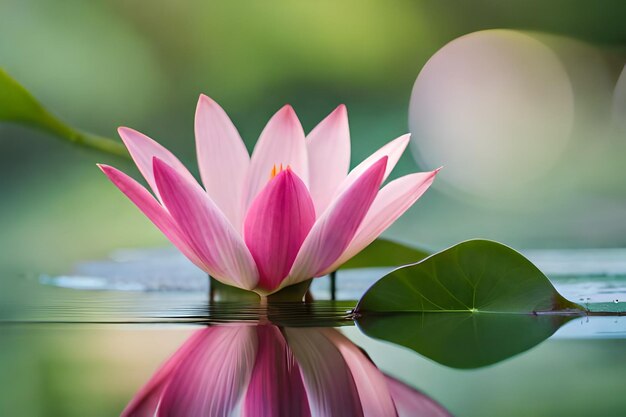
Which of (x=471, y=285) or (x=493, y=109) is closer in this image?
(x=471, y=285)

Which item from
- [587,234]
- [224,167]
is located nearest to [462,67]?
[587,234]

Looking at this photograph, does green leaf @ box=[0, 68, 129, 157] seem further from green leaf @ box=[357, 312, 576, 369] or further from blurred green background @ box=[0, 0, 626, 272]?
blurred green background @ box=[0, 0, 626, 272]

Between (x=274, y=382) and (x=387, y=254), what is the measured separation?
0.24 meters

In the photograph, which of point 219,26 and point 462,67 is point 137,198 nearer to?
point 219,26

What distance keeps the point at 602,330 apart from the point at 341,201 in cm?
11

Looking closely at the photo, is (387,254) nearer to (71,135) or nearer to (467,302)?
(467,302)

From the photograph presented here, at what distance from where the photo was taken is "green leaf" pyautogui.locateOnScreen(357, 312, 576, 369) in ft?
0.71

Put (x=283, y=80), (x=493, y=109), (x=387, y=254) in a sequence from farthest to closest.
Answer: (x=493, y=109) < (x=283, y=80) < (x=387, y=254)

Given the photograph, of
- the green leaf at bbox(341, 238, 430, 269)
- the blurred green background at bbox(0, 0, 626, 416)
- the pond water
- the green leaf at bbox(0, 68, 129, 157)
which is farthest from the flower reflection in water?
the blurred green background at bbox(0, 0, 626, 416)

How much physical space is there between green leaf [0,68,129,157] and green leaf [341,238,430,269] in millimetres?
197

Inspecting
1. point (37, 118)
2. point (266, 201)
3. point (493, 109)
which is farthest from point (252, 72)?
point (266, 201)

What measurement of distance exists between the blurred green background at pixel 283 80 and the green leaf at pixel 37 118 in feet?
2.98

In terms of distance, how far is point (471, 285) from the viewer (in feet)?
0.92

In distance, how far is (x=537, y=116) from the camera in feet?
6.07
